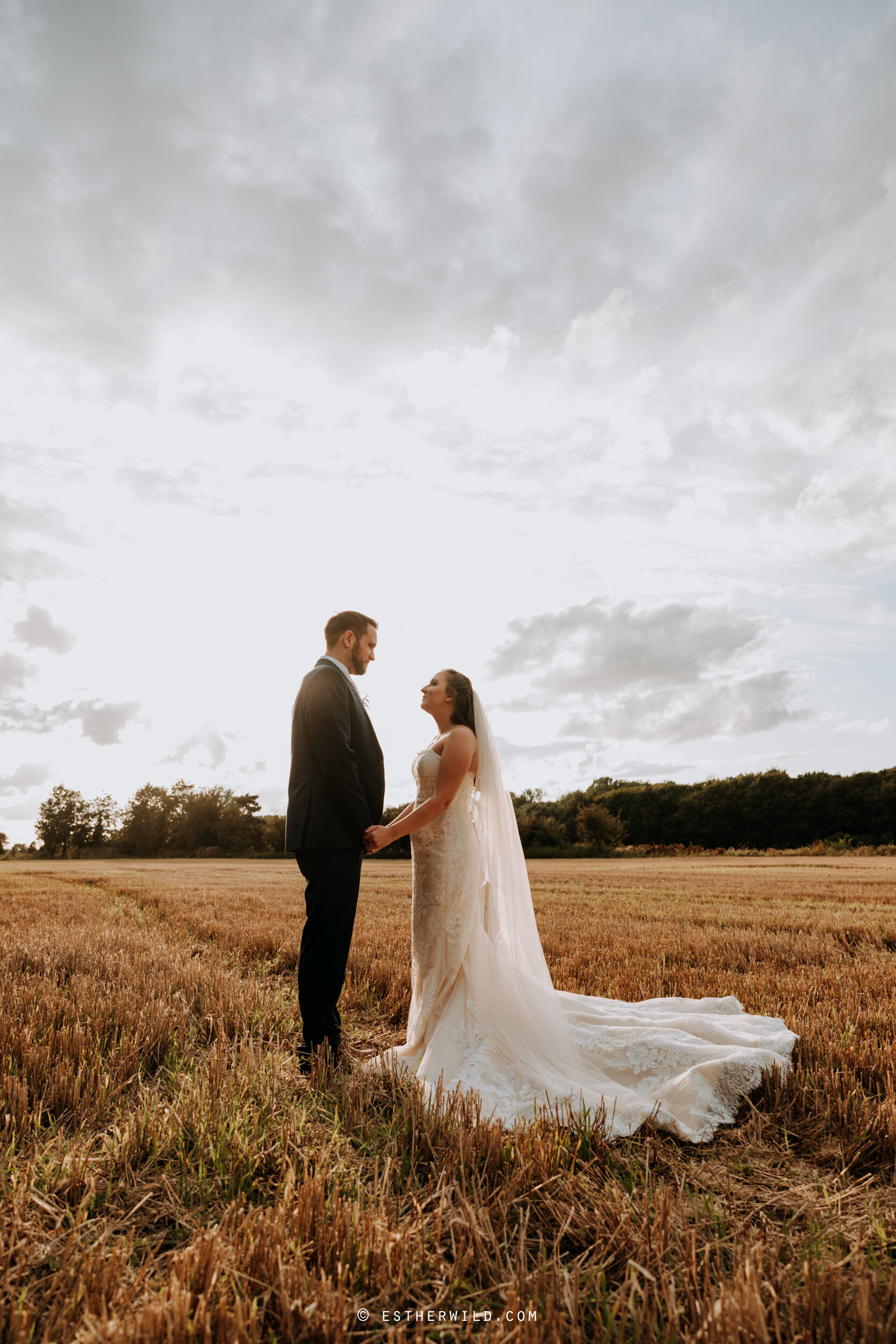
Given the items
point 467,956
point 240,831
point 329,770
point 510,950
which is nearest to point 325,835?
point 329,770

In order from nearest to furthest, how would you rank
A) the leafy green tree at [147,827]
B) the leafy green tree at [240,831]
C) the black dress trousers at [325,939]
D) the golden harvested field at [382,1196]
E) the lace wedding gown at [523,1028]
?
the golden harvested field at [382,1196] < the lace wedding gown at [523,1028] < the black dress trousers at [325,939] < the leafy green tree at [240,831] < the leafy green tree at [147,827]

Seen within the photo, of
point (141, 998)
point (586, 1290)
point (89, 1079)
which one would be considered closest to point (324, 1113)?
point (89, 1079)

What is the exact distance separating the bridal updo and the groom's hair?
30.5 inches

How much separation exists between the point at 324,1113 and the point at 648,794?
6967cm

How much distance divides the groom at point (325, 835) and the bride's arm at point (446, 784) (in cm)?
25

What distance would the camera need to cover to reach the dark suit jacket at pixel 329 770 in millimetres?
4582

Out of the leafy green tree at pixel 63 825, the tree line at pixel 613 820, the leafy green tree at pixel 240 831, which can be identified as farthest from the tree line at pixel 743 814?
the leafy green tree at pixel 63 825

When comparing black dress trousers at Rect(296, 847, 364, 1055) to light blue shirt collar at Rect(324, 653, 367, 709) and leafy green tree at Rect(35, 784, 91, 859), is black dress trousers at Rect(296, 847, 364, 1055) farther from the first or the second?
leafy green tree at Rect(35, 784, 91, 859)

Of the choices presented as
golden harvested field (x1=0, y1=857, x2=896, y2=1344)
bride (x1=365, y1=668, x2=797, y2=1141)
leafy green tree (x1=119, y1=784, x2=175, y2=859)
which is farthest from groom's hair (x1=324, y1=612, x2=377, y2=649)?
leafy green tree (x1=119, y1=784, x2=175, y2=859)

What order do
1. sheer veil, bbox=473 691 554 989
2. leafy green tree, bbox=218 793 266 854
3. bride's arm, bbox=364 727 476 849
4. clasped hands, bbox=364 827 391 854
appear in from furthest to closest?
leafy green tree, bbox=218 793 266 854 → sheer veil, bbox=473 691 554 989 → bride's arm, bbox=364 727 476 849 → clasped hands, bbox=364 827 391 854

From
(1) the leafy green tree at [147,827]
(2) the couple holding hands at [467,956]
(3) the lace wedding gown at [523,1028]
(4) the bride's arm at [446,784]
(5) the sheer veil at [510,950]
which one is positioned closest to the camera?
(3) the lace wedding gown at [523,1028]

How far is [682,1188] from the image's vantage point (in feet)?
8.50

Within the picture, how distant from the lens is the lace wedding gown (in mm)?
3641

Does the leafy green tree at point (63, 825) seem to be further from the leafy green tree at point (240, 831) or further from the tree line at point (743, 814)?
the tree line at point (743, 814)
